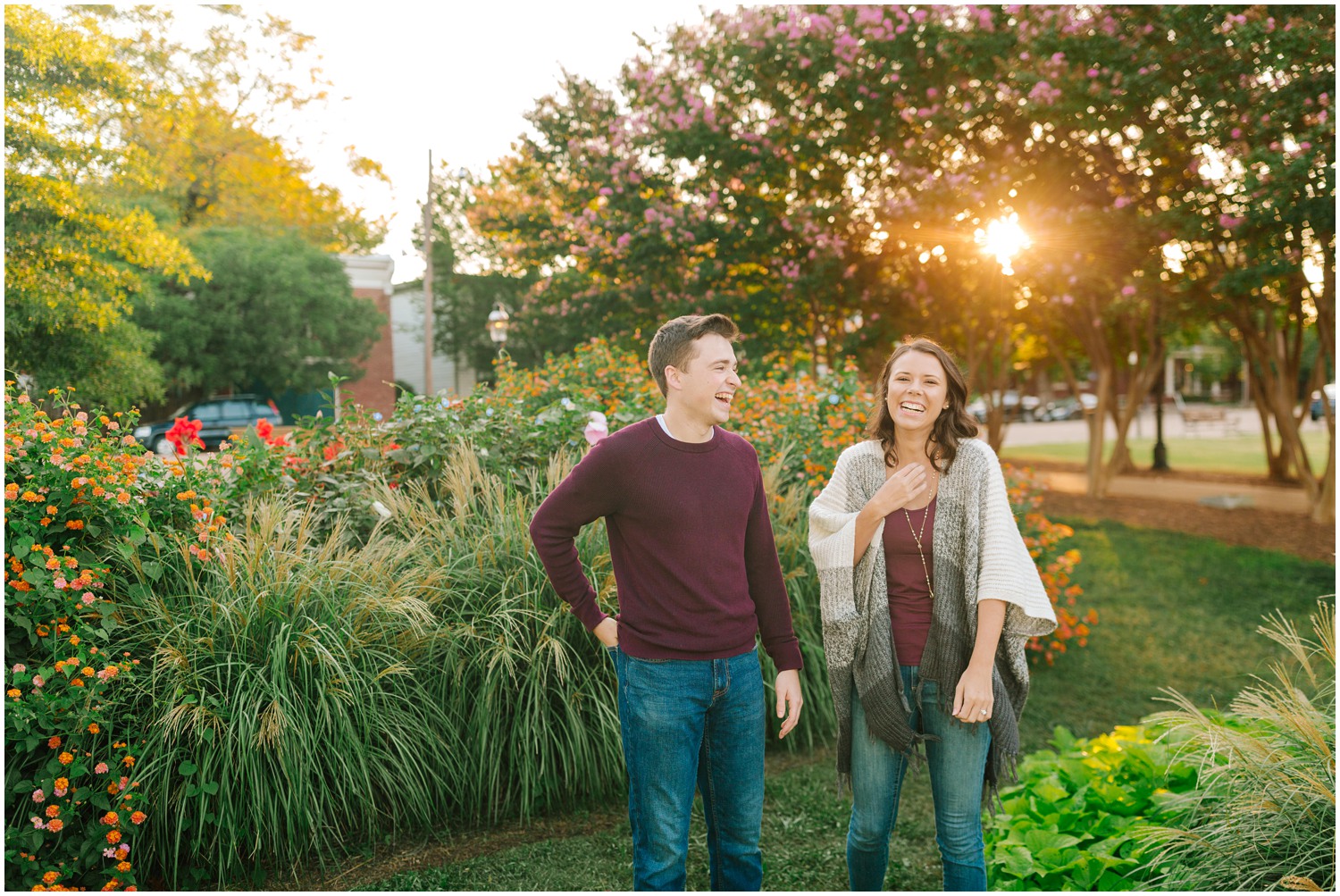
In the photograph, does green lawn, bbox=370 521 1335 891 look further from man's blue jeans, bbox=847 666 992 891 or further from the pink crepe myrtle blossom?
the pink crepe myrtle blossom

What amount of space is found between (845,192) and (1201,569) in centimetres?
604

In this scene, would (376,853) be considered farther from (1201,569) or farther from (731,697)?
(1201,569)

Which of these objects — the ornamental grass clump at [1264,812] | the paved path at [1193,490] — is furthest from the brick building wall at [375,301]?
the ornamental grass clump at [1264,812]

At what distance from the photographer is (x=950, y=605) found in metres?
2.48

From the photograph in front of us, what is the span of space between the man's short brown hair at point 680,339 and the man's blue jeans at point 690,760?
787mm

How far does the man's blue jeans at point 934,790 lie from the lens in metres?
2.46

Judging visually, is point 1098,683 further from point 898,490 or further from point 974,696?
point 898,490

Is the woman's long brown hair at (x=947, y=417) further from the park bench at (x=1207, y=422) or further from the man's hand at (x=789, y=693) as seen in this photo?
the park bench at (x=1207, y=422)

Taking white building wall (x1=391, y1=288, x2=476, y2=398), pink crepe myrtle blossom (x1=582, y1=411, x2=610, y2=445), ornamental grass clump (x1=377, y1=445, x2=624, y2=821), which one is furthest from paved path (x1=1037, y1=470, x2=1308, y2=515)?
white building wall (x1=391, y1=288, x2=476, y2=398)

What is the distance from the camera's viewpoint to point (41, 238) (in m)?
8.60

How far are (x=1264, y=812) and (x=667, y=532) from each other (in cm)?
195

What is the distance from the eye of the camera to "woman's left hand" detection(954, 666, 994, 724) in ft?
7.78

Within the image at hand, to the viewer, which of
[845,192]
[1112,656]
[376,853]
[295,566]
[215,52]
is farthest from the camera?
[215,52]

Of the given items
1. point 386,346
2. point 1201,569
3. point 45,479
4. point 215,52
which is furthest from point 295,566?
point 386,346
